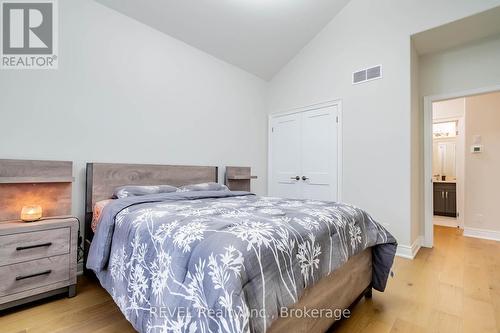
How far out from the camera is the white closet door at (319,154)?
371 cm

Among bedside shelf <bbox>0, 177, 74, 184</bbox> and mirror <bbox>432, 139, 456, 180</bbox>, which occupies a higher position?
mirror <bbox>432, 139, 456, 180</bbox>

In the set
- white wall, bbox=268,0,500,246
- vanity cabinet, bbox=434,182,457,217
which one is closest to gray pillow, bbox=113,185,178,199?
white wall, bbox=268,0,500,246

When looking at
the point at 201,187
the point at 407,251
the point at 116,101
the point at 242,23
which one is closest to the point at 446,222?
the point at 407,251

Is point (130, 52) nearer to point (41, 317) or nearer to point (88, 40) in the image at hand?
point (88, 40)

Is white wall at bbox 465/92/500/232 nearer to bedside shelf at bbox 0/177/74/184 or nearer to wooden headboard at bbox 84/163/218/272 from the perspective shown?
wooden headboard at bbox 84/163/218/272

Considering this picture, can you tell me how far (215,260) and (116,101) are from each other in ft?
7.97

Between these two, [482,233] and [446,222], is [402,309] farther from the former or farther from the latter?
[446,222]

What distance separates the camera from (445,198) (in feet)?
17.3

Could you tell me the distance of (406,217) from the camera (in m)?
2.99

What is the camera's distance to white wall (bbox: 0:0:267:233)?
216 centimetres

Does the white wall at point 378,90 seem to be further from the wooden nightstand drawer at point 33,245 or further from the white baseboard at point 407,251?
the wooden nightstand drawer at point 33,245

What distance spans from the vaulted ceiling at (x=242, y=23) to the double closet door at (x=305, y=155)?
1.12m

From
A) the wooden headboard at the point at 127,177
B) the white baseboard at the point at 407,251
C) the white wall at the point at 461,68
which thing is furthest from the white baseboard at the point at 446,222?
the wooden headboard at the point at 127,177

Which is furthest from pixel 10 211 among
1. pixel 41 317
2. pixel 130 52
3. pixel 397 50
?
pixel 397 50
